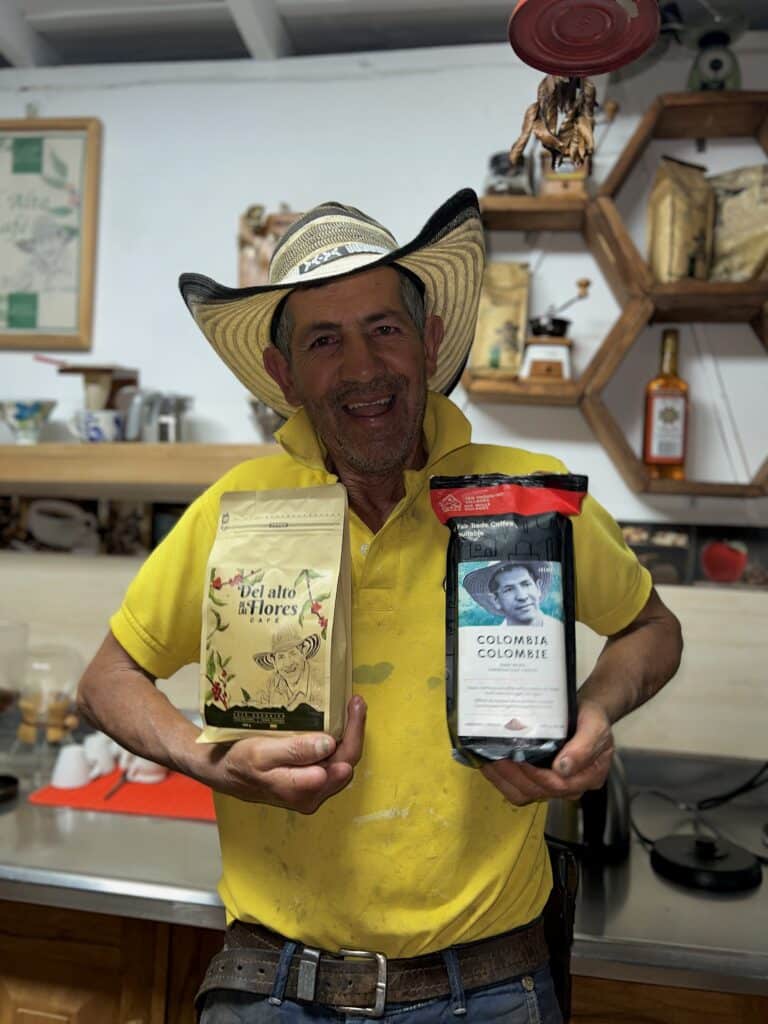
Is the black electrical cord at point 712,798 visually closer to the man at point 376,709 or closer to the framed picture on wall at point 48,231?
the man at point 376,709

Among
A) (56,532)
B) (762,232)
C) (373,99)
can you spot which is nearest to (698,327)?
(762,232)

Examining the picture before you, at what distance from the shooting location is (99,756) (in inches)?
68.3

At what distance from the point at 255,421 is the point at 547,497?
1.21 meters

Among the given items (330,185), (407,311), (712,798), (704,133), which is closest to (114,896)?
(407,311)

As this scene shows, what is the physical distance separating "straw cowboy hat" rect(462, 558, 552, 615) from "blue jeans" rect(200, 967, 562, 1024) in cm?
41

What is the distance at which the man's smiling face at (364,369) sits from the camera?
1.00 m

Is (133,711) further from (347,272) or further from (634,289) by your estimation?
(634,289)

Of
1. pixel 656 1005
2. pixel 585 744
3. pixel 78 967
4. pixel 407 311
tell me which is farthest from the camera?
pixel 78 967

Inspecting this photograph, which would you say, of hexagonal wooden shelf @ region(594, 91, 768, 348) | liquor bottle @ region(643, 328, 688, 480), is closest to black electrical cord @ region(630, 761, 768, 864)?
liquor bottle @ region(643, 328, 688, 480)

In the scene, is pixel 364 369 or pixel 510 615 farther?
pixel 364 369

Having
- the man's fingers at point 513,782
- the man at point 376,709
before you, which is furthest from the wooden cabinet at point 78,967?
the man's fingers at point 513,782

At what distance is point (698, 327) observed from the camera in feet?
6.25

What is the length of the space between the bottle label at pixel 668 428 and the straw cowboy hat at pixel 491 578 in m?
1.09

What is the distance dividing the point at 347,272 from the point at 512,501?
311 mm
